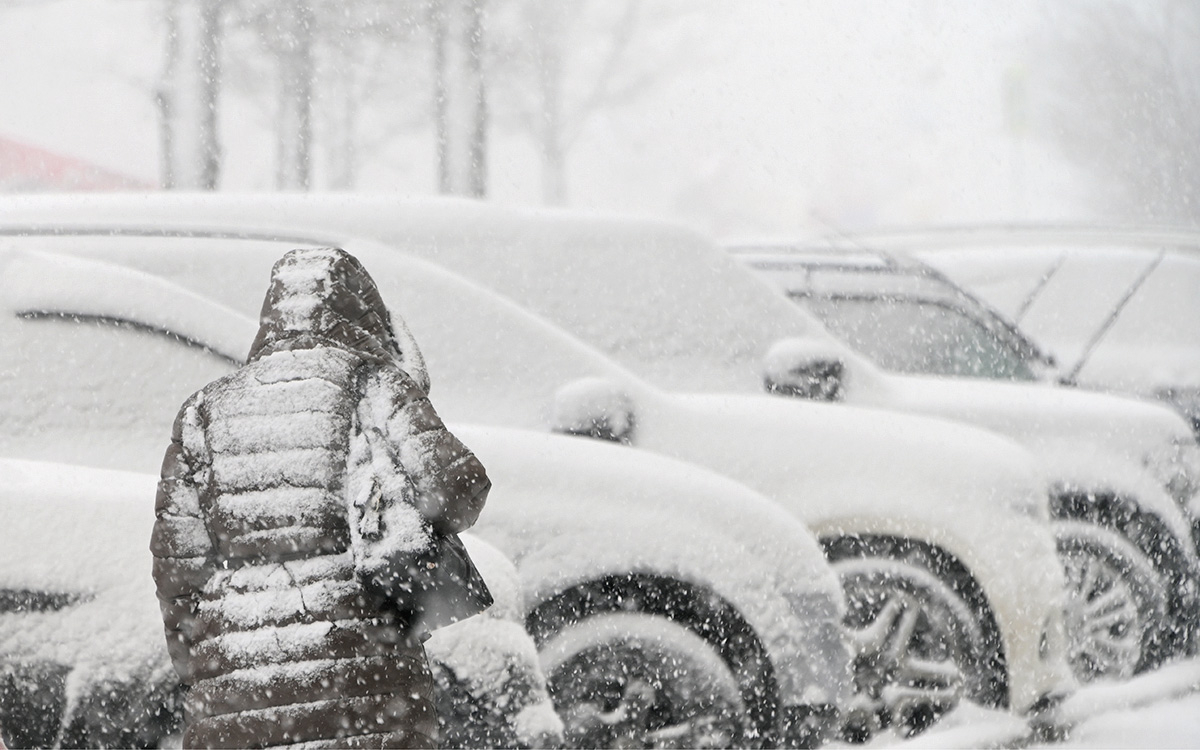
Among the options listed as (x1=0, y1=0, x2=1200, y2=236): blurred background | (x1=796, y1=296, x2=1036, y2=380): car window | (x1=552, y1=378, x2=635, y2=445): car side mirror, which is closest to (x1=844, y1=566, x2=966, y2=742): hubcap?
(x1=552, y1=378, x2=635, y2=445): car side mirror

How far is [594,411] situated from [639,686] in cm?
70

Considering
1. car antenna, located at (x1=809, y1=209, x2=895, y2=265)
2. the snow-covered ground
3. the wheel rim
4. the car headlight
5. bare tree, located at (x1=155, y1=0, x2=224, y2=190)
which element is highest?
bare tree, located at (x1=155, y1=0, x2=224, y2=190)

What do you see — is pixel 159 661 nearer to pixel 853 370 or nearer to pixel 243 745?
pixel 243 745

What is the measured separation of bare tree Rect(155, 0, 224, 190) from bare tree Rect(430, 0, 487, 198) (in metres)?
0.66

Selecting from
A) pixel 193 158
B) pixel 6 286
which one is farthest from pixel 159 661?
pixel 193 158

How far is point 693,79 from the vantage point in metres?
3.71

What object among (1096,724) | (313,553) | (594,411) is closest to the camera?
(313,553)

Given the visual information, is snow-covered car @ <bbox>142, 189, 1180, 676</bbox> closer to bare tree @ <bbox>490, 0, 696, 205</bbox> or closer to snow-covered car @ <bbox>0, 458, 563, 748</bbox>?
bare tree @ <bbox>490, 0, 696, 205</bbox>

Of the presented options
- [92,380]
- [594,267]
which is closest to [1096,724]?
[594,267]

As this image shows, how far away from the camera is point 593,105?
361cm

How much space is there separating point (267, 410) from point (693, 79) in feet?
7.87

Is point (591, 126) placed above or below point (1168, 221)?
→ above

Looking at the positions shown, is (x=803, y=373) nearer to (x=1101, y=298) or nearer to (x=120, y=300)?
(x=1101, y=298)

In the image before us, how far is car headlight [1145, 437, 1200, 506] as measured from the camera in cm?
366
